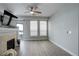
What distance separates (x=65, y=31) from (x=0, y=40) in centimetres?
270

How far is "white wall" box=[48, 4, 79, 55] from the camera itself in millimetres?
3524

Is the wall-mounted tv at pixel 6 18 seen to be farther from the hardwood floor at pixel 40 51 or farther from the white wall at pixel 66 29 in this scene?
the white wall at pixel 66 29

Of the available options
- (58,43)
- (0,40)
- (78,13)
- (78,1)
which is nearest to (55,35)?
(58,43)

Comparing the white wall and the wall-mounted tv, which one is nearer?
the wall-mounted tv

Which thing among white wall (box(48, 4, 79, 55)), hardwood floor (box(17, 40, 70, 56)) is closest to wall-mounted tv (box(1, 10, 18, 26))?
hardwood floor (box(17, 40, 70, 56))

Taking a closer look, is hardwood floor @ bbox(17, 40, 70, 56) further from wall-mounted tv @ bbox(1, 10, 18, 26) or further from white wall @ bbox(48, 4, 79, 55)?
wall-mounted tv @ bbox(1, 10, 18, 26)

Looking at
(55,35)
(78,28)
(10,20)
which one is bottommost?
(55,35)

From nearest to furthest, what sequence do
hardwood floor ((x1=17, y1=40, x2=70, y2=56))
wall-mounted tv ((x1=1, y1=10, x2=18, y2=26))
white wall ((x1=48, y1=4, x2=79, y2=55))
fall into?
1. wall-mounted tv ((x1=1, y1=10, x2=18, y2=26))
2. hardwood floor ((x1=17, y1=40, x2=70, y2=56))
3. white wall ((x1=48, y1=4, x2=79, y2=55))

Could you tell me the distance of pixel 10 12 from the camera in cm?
251

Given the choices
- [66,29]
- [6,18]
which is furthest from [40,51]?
[6,18]

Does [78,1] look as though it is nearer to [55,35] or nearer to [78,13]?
[78,13]

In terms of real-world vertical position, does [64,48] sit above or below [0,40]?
below

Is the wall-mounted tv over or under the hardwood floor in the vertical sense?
over

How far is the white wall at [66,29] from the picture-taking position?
3.52 m
